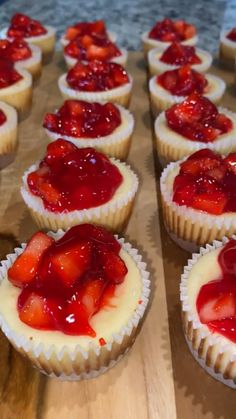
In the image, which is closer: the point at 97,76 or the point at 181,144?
the point at 181,144

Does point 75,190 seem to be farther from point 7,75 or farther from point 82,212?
point 7,75

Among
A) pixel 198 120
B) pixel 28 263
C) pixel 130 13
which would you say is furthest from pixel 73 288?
pixel 130 13

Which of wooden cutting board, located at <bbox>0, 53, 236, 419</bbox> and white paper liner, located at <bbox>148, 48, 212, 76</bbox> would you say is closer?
wooden cutting board, located at <bbox>0, 53, 236, 419</bbox>

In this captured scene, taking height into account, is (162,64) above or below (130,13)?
above

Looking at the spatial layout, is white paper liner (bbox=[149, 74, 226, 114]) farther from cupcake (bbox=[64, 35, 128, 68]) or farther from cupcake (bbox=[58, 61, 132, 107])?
cupcake (bbox=[64, 35, 128, 68])

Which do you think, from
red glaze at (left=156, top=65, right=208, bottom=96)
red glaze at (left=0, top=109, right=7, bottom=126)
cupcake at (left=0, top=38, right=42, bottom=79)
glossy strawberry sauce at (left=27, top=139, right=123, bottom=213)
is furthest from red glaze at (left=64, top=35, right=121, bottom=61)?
glossy strawberry sauce at (left=27, top=139, right=123, bottom=213)

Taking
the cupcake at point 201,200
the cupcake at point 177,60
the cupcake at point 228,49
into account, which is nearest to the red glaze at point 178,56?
the cupcake at point 177,60

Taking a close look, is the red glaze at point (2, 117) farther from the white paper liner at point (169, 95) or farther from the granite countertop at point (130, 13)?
the granite countertop at point (130, 13)
